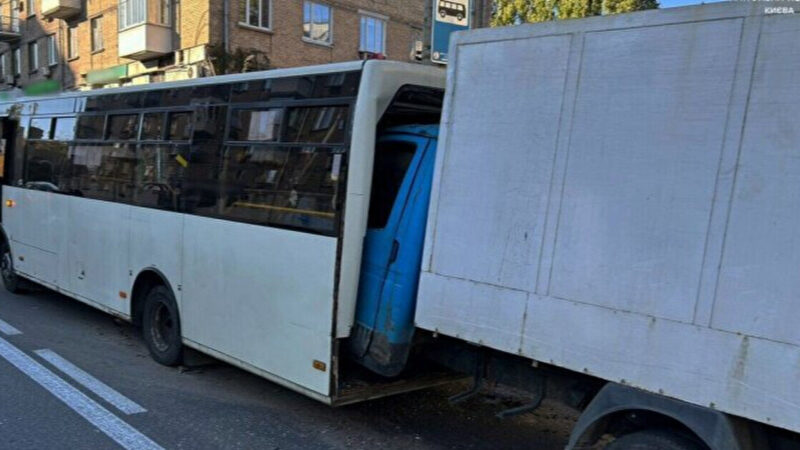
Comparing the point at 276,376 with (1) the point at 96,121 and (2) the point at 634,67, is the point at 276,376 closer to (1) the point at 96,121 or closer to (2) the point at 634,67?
(2) the point at 634,67

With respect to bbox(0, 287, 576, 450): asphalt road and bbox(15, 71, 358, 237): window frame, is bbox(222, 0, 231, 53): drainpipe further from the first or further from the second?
bbox(0, 287, 576, 450): asphalt road

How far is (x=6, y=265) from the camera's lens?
365 inches

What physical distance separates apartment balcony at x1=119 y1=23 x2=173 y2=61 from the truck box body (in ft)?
65.1

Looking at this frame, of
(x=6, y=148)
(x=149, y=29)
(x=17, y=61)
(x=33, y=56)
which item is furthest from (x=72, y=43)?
(x=6, y=148)

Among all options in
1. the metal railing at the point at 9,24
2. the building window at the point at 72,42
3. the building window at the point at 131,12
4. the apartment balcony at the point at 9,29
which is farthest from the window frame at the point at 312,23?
the metal railing at the point at 9,24

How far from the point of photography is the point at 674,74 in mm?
2934

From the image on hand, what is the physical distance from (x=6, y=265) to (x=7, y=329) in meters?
2.47

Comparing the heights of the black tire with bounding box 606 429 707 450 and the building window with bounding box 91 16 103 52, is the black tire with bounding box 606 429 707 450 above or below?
below

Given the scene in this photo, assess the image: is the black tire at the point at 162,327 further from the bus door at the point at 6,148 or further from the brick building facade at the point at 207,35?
the brick building facade at the point at 207,35

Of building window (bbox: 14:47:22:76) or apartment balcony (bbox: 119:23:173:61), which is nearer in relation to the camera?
apartment balcony (bbox: 119:23:173:61)

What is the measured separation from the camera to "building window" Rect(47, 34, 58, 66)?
29781mm

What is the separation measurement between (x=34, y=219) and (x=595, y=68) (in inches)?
300

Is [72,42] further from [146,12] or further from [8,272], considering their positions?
[8,272]

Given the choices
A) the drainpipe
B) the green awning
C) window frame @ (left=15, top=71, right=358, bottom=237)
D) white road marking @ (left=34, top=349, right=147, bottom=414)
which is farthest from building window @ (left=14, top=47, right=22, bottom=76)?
white road marking @ (left=34, top=349, right=147, bottom=414)
